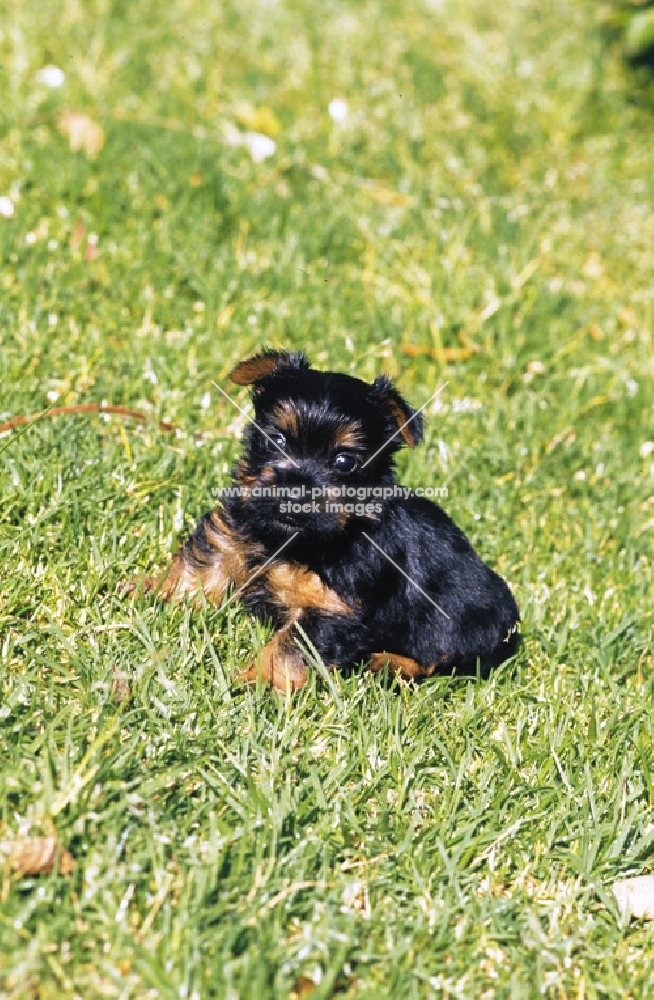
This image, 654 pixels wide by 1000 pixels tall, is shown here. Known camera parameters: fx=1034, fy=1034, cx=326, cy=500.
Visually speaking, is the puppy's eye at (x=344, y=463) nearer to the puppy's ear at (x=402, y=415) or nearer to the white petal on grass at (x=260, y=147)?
the puppy's ear at (x=402, y=415)

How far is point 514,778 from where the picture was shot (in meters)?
3.82

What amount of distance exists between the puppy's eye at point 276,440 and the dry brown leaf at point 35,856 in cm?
160

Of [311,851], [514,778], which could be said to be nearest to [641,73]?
[514,778]

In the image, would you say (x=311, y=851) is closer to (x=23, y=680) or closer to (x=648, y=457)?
(x=23, y=680)

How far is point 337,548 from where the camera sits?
392 cm

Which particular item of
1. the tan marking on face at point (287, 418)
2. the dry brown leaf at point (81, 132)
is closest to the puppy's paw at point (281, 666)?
the tan marking on face at point (287, 418)

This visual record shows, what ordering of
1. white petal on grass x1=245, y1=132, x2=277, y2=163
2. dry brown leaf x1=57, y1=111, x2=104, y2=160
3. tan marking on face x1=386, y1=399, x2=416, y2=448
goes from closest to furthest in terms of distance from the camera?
tan marking on face x1=386, y1=399, x2=416, y2=448 < dry brown leaf x1=57, y1=111, x2=104, y2=160 < white petal on grass x1=245, y1=132, x2=277, y2=163

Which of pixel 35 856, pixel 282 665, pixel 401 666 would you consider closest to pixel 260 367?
pixel 282 665

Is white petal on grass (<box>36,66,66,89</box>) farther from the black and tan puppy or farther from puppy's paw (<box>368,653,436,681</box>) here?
puppy's paw (<box>368,653,436,681</box>)

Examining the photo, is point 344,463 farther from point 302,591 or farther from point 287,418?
point 302,591

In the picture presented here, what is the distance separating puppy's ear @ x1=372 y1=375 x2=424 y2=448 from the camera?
4.00 m

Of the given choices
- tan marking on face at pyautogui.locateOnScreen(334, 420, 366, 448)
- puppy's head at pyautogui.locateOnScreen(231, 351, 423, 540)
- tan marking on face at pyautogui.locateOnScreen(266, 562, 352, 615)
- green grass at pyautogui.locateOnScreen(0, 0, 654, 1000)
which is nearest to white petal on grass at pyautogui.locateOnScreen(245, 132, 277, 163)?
green grass at pyautogui.locateOnScreen(0, 0, 654, 1000)

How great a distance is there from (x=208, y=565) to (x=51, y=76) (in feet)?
15.5

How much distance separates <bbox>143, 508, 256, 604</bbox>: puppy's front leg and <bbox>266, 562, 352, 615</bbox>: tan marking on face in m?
0.17
